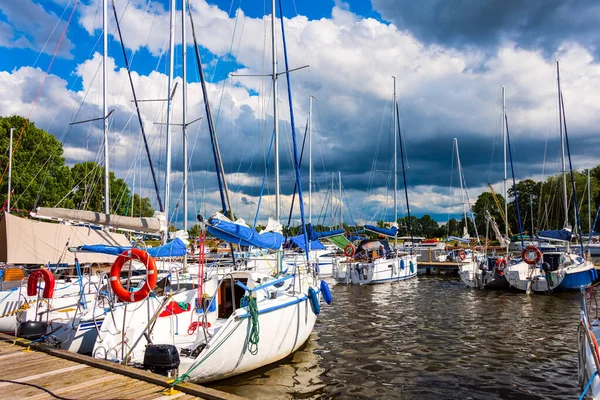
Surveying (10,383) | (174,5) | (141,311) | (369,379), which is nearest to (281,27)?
(174,5)

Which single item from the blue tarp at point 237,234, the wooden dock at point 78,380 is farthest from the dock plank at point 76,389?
the blue tarp at point 237,234

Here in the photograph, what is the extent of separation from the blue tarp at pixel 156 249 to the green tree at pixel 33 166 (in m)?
26.2

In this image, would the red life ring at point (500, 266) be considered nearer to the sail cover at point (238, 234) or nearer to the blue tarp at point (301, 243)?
the blue tarp at point (301, 243)

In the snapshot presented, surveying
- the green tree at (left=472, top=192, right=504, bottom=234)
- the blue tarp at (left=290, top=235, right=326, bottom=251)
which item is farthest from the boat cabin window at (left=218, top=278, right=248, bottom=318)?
the green tree at (left=472, top=192, right=504, bottom=234)

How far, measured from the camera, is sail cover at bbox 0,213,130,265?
14617 mm

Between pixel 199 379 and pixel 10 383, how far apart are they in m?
3.38

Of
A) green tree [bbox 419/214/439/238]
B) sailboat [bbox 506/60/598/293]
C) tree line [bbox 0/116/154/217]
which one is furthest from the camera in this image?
green tree [bbox 419/214/439/238]

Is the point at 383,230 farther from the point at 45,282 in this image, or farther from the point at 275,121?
the point at 45,282

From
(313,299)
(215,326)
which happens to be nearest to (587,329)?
(313,299)

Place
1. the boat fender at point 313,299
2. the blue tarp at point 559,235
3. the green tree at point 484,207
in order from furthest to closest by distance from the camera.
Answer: the green tree at point 484,207, the blue tarp at point 559,235, the boat fender at point 313,299

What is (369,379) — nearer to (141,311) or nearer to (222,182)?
(141,311)

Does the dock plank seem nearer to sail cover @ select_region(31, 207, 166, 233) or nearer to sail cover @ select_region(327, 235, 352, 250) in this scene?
sail cover @ select_region(31, 207, 166, 233)

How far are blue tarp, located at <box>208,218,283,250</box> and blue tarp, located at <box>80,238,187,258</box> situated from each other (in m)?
3.13

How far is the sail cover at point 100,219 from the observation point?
13.7 m
